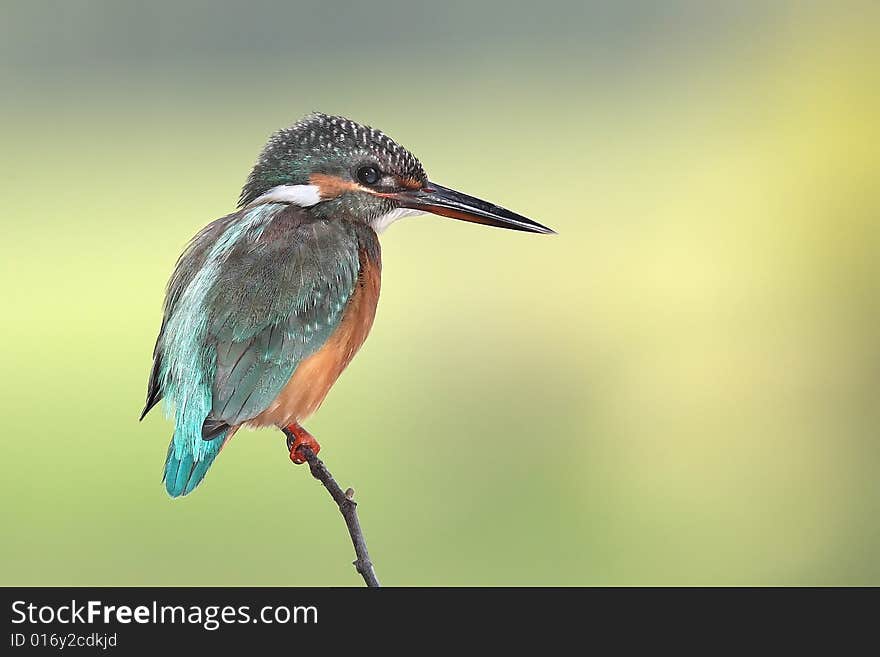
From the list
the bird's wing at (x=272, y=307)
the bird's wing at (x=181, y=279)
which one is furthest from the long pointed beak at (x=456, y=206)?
the bird's wing at (x=181, y=279)

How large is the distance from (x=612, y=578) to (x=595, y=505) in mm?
628

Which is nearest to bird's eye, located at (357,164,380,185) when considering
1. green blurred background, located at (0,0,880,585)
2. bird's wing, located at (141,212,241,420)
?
bird's wing, located at (141,212,241,420)

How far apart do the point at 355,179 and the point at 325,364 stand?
23cm

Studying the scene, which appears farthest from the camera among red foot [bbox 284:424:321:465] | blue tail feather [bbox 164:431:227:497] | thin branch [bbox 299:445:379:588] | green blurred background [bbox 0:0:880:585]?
green blurred background [bbox 0:0:880:585]

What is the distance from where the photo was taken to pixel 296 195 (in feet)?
4.77

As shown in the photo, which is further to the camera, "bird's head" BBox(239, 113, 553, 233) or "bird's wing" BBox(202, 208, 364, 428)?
"bird's head" BBox(239, 113, 553, 233)

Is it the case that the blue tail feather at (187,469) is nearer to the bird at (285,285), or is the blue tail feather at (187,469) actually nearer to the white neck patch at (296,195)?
the bird at (285,285)

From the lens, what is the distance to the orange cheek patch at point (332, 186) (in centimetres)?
145

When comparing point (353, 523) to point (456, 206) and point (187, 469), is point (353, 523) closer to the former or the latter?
point (187, 469)

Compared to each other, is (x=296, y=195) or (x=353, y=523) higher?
(x=296, y=195)

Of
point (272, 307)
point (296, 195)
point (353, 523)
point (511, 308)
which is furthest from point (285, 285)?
point (511, 308)

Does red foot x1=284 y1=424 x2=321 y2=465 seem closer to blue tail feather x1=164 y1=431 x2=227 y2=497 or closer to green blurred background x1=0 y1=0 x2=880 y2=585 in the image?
blue tail feather x1=164 y1=431 x2=227 y2=497

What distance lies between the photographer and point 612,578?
12.3 feet

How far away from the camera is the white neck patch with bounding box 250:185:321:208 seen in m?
1.45
